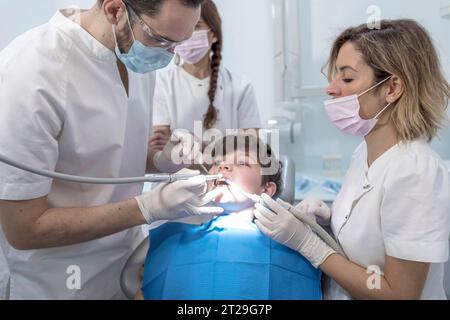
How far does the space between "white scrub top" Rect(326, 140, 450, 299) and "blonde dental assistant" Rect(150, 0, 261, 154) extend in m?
0.98

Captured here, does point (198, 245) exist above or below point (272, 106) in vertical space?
below

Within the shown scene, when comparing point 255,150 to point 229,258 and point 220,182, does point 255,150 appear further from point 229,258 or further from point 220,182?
point 229,258

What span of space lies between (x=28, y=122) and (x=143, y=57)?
345 mm

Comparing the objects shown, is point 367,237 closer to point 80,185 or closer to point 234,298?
point 234,298

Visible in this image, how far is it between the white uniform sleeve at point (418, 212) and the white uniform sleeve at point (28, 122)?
2.86 ft

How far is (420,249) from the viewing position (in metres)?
0.95

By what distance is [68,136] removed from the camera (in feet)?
3.38

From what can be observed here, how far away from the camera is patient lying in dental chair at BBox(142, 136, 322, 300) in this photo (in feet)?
3.69

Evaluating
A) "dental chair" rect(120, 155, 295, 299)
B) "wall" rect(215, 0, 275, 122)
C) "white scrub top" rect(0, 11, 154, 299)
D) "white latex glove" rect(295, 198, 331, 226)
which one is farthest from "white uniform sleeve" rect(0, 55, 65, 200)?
"wall" rect(215, 0, 275, 122)

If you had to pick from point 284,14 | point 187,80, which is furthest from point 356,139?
point 187,80

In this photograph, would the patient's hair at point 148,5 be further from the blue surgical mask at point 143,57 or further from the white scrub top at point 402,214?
the white scrub top at point 402,214

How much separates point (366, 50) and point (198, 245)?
30.2 inches

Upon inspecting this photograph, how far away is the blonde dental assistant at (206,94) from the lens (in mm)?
1974

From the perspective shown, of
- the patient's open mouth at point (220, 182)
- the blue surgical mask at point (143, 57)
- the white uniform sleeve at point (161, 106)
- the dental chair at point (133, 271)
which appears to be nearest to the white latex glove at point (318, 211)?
the patient's open mouth at point (220, 182)
